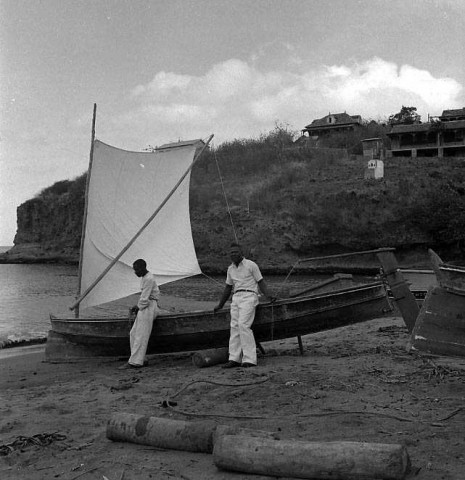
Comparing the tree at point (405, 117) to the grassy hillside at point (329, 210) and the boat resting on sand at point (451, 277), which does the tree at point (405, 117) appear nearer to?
the grassy hillside at point (329, 210)

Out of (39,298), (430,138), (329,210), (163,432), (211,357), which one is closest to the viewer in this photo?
(163,432)

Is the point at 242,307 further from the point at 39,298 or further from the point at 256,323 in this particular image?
the point at 39,298

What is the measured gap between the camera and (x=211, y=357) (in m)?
8.31

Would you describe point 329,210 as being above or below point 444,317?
above

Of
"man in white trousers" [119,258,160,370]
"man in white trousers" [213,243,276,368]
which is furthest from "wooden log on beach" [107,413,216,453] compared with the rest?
"man in white trousers" [119,258,160,370]

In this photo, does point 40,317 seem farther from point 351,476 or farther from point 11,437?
point 351,476

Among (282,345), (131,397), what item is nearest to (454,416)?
(131,397)

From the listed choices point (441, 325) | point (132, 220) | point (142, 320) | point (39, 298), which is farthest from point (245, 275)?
point (39, 298)

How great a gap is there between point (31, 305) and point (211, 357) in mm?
19439

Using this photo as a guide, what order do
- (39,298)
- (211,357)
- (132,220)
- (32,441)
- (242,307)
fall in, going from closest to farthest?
(32,441) < (242,307) < (211,357) < (132,220) < (39,298)

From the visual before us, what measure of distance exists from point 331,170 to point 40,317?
34.9 meters

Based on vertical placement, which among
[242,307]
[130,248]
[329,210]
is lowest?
[242,307]

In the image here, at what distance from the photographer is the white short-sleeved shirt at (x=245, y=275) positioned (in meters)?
8.12

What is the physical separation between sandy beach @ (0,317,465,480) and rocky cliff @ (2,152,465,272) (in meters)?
34.6
